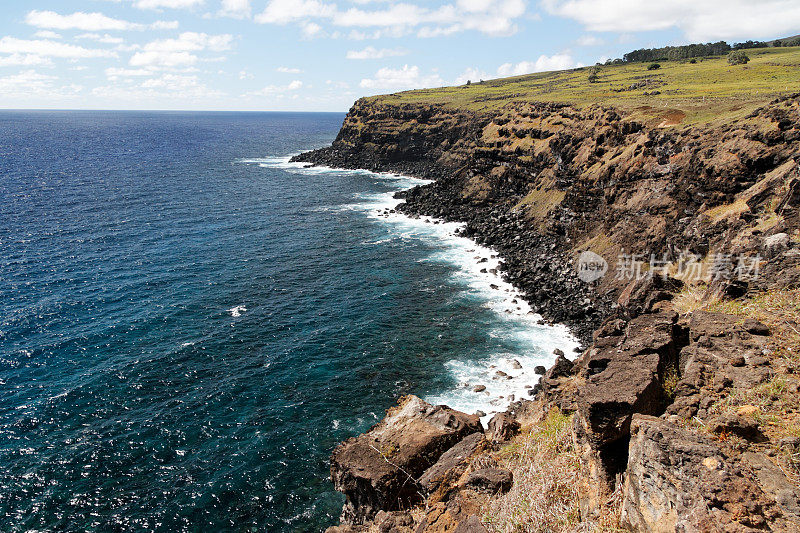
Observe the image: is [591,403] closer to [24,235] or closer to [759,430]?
[759,430]

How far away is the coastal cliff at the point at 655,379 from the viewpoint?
11.7m

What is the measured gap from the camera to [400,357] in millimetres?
46000

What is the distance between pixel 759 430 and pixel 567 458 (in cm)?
639

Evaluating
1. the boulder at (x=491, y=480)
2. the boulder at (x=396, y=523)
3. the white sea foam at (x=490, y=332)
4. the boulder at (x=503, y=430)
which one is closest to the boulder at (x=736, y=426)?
the boulder at (x=491, y=480)

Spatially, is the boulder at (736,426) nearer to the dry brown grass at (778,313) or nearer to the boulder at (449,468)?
the dry brown grass at (778,313)

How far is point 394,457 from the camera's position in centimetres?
2159

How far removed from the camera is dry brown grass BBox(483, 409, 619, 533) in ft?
46.7

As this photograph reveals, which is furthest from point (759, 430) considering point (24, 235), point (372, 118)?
point (372, 118)

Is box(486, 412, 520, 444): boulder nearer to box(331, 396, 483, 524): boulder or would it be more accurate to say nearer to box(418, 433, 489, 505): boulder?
box(331, 396, 483, 524): boulder

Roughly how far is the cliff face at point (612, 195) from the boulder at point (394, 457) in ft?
57.1

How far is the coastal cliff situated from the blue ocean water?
9.94 metres

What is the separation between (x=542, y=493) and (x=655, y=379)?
5872 millimetres
